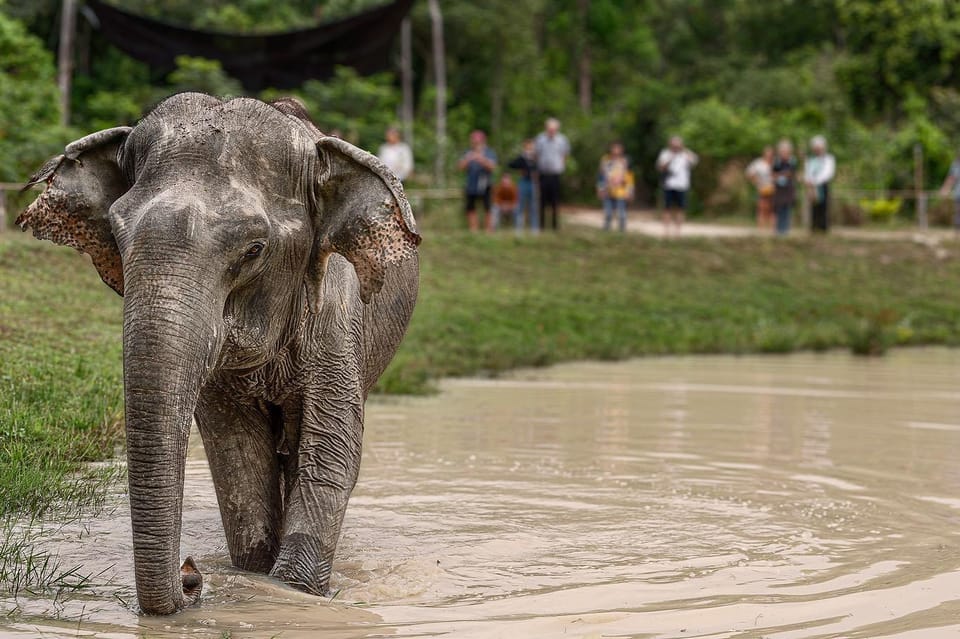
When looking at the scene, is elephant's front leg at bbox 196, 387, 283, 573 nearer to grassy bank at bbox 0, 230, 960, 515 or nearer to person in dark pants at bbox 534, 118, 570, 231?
grassy bank at bbox 0, 230, 960, 515

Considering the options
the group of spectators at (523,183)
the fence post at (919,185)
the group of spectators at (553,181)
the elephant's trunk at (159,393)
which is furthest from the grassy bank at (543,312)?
the fence post at (919,185)

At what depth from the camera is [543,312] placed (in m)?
19.0

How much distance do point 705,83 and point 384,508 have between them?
4592 cm

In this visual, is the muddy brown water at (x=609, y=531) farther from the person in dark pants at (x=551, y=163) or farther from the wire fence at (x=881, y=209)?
the wire fence at (x=881, y=209)

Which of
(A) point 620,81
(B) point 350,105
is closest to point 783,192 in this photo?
(B) point 350,105

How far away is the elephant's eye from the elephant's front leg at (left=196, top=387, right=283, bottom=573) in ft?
3.53

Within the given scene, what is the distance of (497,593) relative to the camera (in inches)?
264

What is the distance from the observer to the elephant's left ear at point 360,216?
604cm

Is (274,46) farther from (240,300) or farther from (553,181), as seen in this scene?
(240,300)

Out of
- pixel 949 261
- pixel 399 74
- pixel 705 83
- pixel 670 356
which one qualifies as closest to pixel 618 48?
pixel 705 83

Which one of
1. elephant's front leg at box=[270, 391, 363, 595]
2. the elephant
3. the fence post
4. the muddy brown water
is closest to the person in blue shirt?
the fence post

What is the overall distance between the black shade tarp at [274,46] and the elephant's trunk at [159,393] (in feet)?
70.9

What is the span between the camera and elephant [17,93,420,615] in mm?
5340

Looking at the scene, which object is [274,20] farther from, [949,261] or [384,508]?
[384,508]
